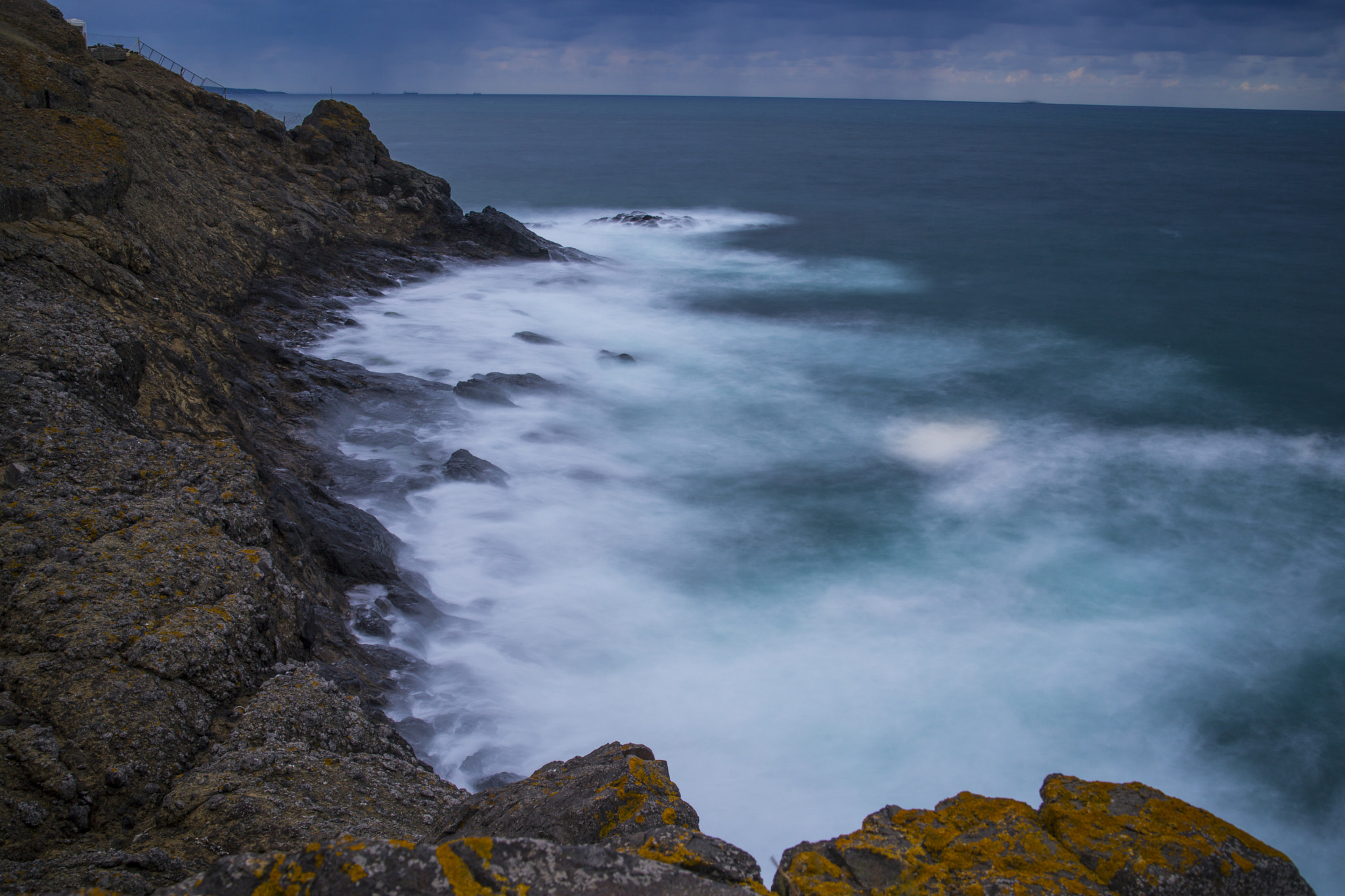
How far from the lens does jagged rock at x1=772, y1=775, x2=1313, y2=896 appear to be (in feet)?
9.23

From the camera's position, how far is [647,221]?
34.9 metres

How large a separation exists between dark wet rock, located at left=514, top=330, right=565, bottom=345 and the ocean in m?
0.35

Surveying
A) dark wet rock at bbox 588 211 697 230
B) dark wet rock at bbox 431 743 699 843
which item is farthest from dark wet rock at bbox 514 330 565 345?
dark wet rock at bbox 588 211 697 230

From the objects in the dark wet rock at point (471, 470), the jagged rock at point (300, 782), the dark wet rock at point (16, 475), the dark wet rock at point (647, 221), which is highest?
the dark wet rock at point (647, 221)

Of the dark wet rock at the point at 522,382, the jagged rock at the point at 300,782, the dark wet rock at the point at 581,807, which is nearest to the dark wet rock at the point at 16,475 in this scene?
the jagged rock at the point at 300,782

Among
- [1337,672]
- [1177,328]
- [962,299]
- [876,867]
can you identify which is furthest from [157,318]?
[1177,328]

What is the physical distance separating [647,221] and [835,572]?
27.0 m

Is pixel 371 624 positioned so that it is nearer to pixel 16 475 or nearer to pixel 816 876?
pixel 16 475

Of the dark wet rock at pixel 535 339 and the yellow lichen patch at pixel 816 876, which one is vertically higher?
the dark wet rock at pixel 535 339

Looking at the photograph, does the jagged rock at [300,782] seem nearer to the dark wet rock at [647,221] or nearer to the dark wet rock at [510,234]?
the dark wet rock at [510,234]

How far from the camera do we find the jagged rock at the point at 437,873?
227cm

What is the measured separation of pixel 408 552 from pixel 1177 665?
358 inches

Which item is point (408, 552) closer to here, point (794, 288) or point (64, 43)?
point (64, 43)

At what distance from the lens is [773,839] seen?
670 centimetres
